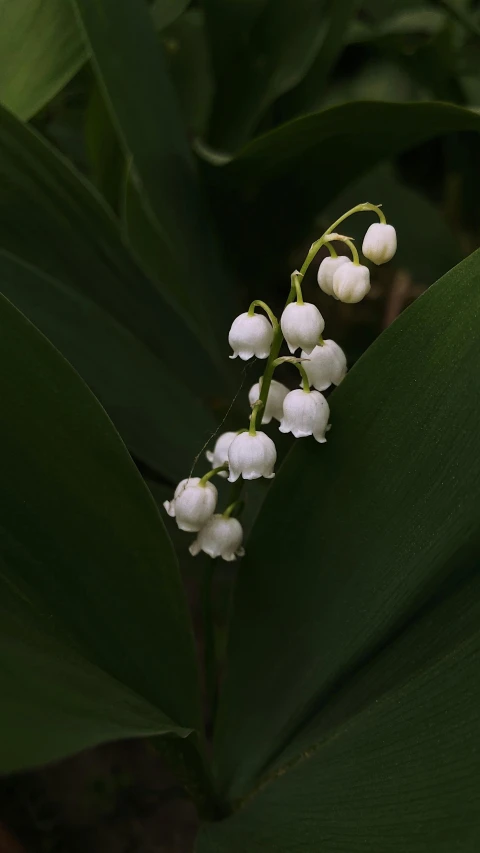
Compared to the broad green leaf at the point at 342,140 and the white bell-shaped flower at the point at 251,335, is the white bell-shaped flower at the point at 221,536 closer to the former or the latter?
the white bell-shaped flower at the point at 251,335

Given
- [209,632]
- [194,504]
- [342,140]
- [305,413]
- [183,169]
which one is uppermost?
[342,140]

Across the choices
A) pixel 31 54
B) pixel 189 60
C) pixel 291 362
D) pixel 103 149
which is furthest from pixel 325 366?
pixel 189 60

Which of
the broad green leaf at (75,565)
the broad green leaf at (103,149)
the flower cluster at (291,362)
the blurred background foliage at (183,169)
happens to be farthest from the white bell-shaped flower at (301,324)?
the broad green leaf at (103,149)

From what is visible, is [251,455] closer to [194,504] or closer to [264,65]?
[194,504]

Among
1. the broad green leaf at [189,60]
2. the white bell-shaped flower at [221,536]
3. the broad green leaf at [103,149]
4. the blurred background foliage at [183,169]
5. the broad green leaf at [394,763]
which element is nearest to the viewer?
the broad green leaf at [394,763]

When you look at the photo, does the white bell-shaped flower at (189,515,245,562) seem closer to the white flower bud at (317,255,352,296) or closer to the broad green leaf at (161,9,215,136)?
the white flower bud at (317,255,352,296)
